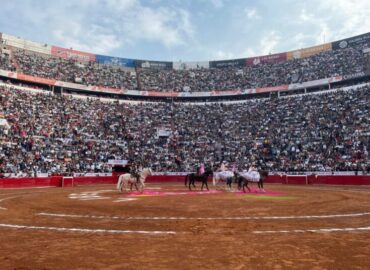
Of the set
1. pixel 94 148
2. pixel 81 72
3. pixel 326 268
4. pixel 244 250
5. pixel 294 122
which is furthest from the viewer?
pixel 81 72

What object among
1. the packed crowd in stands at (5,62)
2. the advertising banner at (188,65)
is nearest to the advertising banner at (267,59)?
the advertising banner at (188,65)

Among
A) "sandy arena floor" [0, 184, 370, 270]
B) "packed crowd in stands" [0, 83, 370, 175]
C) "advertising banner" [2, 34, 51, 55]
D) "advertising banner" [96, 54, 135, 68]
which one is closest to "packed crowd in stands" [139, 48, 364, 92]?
"advertising banner" [96, 54, 135, 68]

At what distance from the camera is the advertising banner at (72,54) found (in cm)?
7100

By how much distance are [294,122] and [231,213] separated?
1798 inches

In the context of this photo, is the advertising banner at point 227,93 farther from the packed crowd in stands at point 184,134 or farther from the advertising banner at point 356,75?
the advertising banner at point 356,75

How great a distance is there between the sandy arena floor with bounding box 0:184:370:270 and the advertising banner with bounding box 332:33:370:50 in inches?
2294

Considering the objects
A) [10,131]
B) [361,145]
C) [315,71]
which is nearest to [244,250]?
[361,145]

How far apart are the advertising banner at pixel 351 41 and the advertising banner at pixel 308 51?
5.01ft

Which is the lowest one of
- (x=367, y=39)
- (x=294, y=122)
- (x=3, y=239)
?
(x=3, y=239)

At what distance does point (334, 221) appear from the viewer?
12695mm

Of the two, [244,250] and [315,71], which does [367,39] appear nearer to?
[315,71]

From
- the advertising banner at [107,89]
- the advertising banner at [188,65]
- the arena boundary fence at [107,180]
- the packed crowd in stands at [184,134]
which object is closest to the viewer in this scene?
the arena boundary fence at [107,180]

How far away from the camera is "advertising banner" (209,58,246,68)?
8088 cm

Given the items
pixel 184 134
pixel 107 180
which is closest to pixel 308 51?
pixel 184 134
